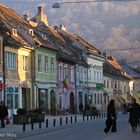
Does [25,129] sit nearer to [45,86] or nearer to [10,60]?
[10,60]

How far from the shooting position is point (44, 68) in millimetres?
61406

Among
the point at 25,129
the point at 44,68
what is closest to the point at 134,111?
the point at 25,129

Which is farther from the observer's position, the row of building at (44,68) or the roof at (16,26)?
the roof at (16,26)

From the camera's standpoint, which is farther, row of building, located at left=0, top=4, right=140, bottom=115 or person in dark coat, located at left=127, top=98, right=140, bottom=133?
row of building, located at left=0, top=4, right=140, bottom=115

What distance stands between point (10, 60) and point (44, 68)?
9686mm

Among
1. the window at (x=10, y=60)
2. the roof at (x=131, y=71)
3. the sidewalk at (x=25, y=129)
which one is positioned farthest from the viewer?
the roof at (x=131, y=71)

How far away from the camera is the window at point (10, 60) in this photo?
51.5 meters

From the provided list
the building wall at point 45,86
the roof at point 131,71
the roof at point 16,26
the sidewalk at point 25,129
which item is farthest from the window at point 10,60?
the roof at point 131,71

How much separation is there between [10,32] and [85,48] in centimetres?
2947

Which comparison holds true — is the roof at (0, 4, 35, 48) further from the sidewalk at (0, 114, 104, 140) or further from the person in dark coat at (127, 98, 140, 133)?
the person in dark coat at (127, 98, 140, 133)

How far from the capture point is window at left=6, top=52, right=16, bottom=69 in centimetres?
5154

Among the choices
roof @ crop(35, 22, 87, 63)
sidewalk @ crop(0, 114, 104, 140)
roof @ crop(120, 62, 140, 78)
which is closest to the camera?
sidewalk @ crop(0, 114, 104, 140)

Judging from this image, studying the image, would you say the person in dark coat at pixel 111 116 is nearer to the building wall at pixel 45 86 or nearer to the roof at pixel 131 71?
the building wall at pixel 45 86

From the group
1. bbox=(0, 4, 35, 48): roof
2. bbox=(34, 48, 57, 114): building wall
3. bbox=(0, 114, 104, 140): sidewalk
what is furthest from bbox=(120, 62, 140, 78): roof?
bbox=(0, 114, 104, 140): sidewalk
